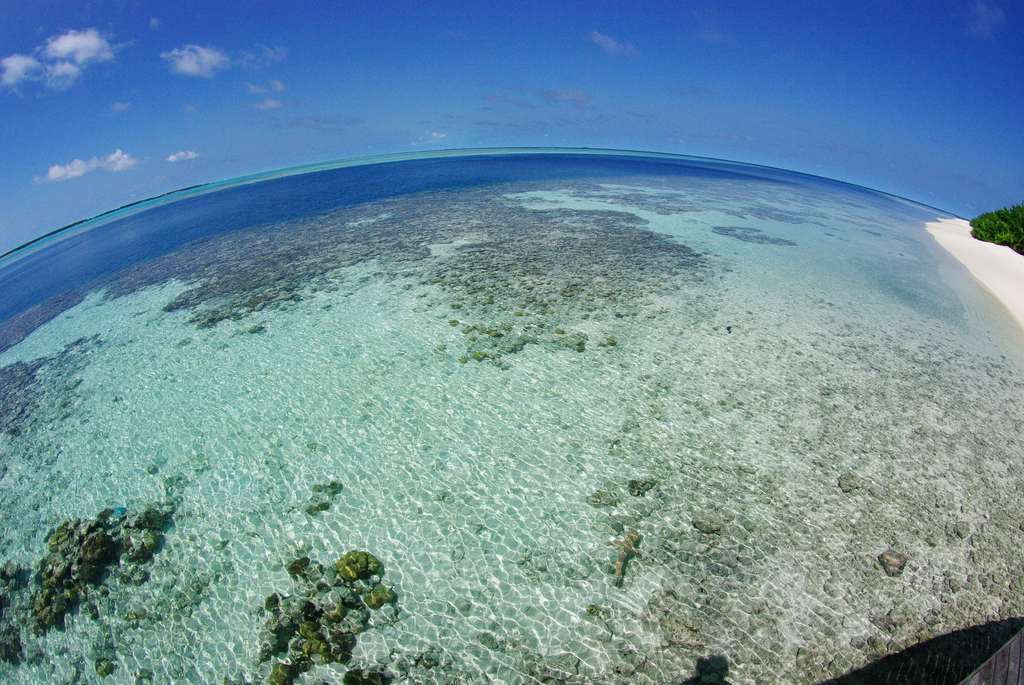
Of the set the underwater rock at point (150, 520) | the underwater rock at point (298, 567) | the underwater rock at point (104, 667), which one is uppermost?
the underwater rock at point (150, 520)

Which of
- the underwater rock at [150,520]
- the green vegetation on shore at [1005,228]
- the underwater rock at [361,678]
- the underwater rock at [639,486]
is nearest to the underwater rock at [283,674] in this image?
the underwater rock at [361,678]

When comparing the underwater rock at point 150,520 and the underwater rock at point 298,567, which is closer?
the underwater rock at point 298,567

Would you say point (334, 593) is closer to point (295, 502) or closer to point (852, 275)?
point (295, 502)

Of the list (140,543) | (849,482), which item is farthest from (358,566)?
(849,482)

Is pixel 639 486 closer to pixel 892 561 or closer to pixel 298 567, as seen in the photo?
pixel 892 561

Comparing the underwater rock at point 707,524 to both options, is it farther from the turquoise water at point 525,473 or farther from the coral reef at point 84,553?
the coral reef at point 84,553

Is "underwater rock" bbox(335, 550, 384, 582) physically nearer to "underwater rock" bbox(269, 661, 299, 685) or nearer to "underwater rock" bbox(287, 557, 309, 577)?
"underwater rock" bbox(287, 557, 309, 577)

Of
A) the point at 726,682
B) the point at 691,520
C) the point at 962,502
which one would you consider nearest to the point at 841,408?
the point at 962,502
